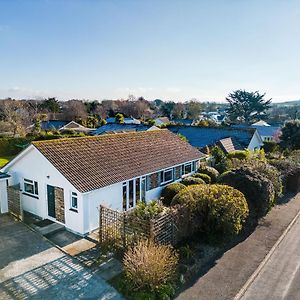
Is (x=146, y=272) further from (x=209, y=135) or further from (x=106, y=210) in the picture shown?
(x=209, y=135)

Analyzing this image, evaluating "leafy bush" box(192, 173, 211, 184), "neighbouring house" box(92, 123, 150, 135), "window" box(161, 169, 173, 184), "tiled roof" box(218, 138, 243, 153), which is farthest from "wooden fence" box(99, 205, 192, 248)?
"neighbouring house" box(92, 123, 150, 135)

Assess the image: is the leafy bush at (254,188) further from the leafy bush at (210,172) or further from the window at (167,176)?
the leafy bush at (210,172)

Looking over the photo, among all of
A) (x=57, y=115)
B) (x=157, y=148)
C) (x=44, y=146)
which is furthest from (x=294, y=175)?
(x=57, y=115)

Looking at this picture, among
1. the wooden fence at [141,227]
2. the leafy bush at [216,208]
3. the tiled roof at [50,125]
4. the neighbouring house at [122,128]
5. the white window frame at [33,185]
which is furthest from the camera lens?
the tiled roof at [50,125]

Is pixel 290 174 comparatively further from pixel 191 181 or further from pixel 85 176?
pixel 85 176

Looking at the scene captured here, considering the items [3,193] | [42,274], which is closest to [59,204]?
[3,193]

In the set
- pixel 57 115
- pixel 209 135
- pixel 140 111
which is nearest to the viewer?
pixel 209 135

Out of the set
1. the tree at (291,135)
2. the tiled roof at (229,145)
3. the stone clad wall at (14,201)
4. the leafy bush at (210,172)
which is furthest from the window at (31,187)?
the tree at (291,135)
